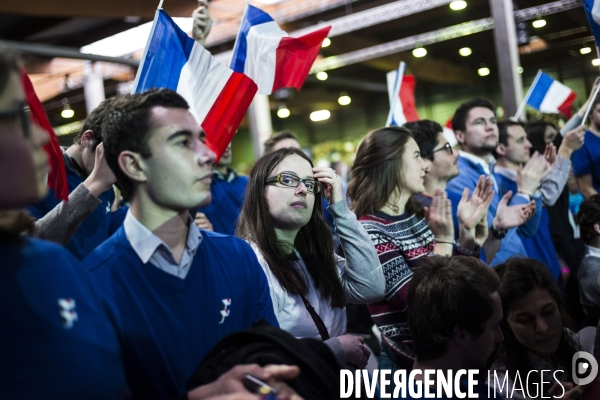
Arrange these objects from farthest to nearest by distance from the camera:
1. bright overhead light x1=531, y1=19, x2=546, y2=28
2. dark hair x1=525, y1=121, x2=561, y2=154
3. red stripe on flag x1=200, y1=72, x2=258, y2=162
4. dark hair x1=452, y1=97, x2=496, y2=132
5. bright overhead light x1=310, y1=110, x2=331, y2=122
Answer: bright overhead light x1=310, y1=110, x2=331, y2=122 < bright overhead light x1=531, y1=19, x2=546, y2=28 < dark hair x1=525, y1=121, x2=561, y2=154 < dark hair x1=452, y1=97, x2=496, y2=132 < red stripe on flag x1=200, y1=72, x2=258, y2=162

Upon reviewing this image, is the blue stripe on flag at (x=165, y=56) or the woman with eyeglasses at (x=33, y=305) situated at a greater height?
the blue stripe on flag at (x=165, y=56)

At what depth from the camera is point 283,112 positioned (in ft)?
32.4

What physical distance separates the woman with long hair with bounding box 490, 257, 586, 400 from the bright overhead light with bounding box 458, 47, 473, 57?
531 centimetres

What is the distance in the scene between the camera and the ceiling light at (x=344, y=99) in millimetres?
9016

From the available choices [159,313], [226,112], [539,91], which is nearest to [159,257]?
[159,313]

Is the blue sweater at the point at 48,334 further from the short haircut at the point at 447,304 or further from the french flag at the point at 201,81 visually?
the french flag at the point at 201,81

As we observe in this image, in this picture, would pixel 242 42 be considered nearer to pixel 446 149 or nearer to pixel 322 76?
pixel 446 149

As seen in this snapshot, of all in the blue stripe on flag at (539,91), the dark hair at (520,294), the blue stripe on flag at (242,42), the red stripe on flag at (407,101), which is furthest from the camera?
the blue stripe on flag at (539,91)

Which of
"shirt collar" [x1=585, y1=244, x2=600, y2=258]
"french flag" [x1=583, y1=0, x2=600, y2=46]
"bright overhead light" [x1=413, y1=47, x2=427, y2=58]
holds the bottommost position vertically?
"shirt collar" [x1=585, y1=244, x2=600, y2=258]

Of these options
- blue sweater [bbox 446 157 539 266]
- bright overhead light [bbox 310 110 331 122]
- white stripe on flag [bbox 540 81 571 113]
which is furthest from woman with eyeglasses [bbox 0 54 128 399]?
bright overhead light [bbox 310 110 331 122]

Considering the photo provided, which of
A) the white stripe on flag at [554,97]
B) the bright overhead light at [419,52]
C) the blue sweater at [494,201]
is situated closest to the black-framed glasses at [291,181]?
the blue sweater at [494,201]

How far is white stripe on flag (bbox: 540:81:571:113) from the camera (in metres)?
5.76

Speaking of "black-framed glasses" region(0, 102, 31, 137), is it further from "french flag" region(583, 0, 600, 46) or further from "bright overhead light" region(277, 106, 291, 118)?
"bright overhead light" region(277, 106, 291, 118)

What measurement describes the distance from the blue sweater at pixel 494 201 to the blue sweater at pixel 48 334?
2.70m
